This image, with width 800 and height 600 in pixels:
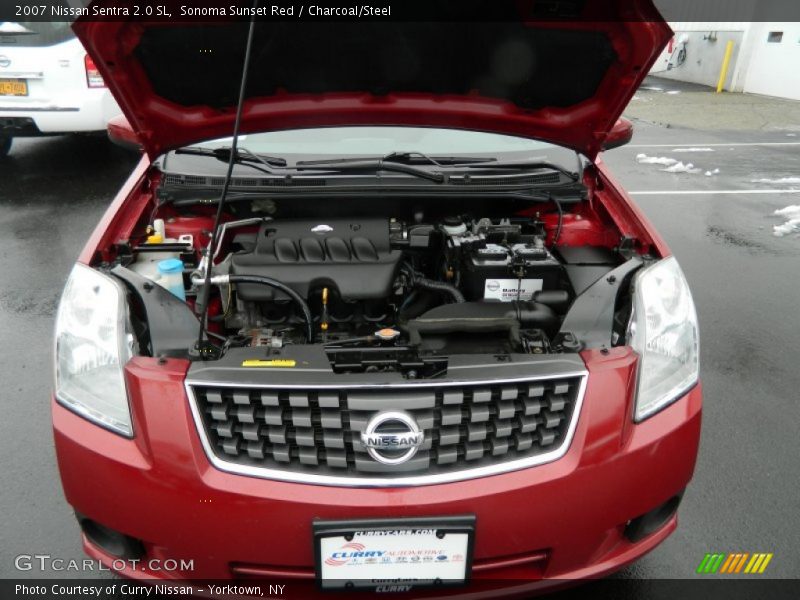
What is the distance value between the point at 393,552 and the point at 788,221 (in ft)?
18.7

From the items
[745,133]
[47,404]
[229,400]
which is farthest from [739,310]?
[745,133]

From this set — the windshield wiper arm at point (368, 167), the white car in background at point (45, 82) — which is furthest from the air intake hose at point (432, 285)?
the white car in background at point (45, 82)

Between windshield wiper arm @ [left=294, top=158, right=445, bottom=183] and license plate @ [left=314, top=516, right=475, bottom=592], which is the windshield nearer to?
windshield wiper arm @ [left=294, top=158, right=445, bottom=183]

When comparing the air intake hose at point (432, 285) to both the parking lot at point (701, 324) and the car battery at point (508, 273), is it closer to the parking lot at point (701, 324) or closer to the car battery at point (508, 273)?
the car battery at point (508, 273)

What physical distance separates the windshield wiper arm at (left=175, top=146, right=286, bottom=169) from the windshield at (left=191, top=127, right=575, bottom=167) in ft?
0.20

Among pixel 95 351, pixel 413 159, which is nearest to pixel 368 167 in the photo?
pixel 413 159

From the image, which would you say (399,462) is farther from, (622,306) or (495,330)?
(622,306)

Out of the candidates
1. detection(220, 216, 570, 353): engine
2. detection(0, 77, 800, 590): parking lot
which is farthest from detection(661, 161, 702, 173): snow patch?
detection(220, 216, 570, 353): engine

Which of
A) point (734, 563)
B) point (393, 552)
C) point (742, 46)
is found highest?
point (742, 46)

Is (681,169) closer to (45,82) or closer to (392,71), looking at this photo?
(392,71)

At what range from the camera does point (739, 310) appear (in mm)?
3975

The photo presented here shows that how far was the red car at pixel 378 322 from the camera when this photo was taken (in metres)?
1.48

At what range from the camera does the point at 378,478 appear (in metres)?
1.49

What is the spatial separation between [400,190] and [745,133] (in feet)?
32.6
